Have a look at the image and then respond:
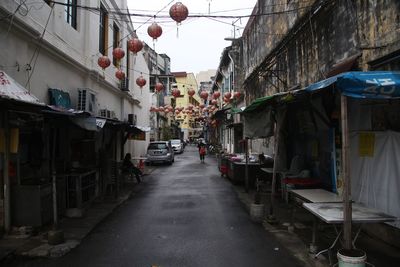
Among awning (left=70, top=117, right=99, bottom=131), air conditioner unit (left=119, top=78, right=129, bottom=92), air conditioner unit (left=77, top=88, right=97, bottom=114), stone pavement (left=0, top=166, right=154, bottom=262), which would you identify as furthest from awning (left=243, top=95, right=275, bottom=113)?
air conditioner unit (left=119, top=78, right=129, bottom=92)

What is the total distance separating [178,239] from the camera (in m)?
7.70

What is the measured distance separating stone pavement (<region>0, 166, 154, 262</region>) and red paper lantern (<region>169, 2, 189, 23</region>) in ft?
17.5

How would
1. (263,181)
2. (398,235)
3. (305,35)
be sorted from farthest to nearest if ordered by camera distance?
1. (263,181)
2. (305,35)
3. (398,235)

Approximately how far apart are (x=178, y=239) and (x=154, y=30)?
228 inches

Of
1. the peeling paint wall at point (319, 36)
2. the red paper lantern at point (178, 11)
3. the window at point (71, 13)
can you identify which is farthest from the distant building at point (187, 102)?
the red paper lantern at point (178, 11)

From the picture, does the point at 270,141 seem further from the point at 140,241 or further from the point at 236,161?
the point at 140,241

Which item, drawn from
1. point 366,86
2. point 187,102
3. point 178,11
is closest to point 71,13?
point 178,11

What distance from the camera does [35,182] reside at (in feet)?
29.0

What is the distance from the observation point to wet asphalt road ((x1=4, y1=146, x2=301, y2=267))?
638 cm

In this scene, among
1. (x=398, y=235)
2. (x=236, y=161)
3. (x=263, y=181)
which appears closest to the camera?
(x=398, y=235)

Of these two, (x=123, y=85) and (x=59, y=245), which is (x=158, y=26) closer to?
(x=59, y=245)

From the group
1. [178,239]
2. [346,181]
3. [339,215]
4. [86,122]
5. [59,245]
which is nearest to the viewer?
[346,181]

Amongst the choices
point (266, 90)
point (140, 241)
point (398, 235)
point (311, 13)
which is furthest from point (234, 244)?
point (266, 90)

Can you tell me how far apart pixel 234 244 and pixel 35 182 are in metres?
4.85
